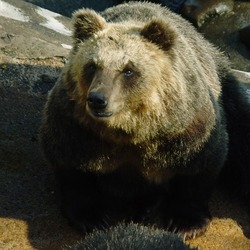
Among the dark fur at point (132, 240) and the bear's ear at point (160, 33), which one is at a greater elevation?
the bear's ear at point (160, 33)

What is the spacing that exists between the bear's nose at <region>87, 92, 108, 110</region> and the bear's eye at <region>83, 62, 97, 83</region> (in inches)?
14.0

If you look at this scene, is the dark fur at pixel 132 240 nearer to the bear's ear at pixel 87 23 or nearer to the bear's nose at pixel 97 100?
the bear's nose at pixel 97 100

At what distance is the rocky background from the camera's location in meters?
5.90

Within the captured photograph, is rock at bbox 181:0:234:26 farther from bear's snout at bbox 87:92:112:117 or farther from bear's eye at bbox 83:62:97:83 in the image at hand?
bear's snout at bbox 87:92:112:117

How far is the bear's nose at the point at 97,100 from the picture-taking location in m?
4.77

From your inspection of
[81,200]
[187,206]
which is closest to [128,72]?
[81,200]

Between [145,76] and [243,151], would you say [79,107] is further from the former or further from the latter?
[243,151]

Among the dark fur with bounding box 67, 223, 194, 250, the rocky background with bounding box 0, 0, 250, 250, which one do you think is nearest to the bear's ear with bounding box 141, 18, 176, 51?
the dark fur with bounding box 67, 223, 194, 250

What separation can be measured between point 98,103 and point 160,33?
94 cm

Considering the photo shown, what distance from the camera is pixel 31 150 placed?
6.95 m

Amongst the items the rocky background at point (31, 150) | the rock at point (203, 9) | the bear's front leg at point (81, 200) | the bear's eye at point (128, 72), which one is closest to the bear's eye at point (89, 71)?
Answer: the bear's eye at point (128, 72)

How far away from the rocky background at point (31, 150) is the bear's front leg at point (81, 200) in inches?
4.8

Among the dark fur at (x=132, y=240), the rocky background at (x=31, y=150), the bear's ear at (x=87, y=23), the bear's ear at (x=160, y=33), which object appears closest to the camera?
the dark fur at (x=132, y=240)

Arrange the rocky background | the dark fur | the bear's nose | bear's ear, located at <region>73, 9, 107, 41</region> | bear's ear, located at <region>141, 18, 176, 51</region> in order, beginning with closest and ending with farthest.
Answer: the dark fur
the bear's nose
bear's ear, located at <region>141, 18, 176, 51</region>
bear's ear, located at <region>73, 9, 107, 41</region>
the rocky background
